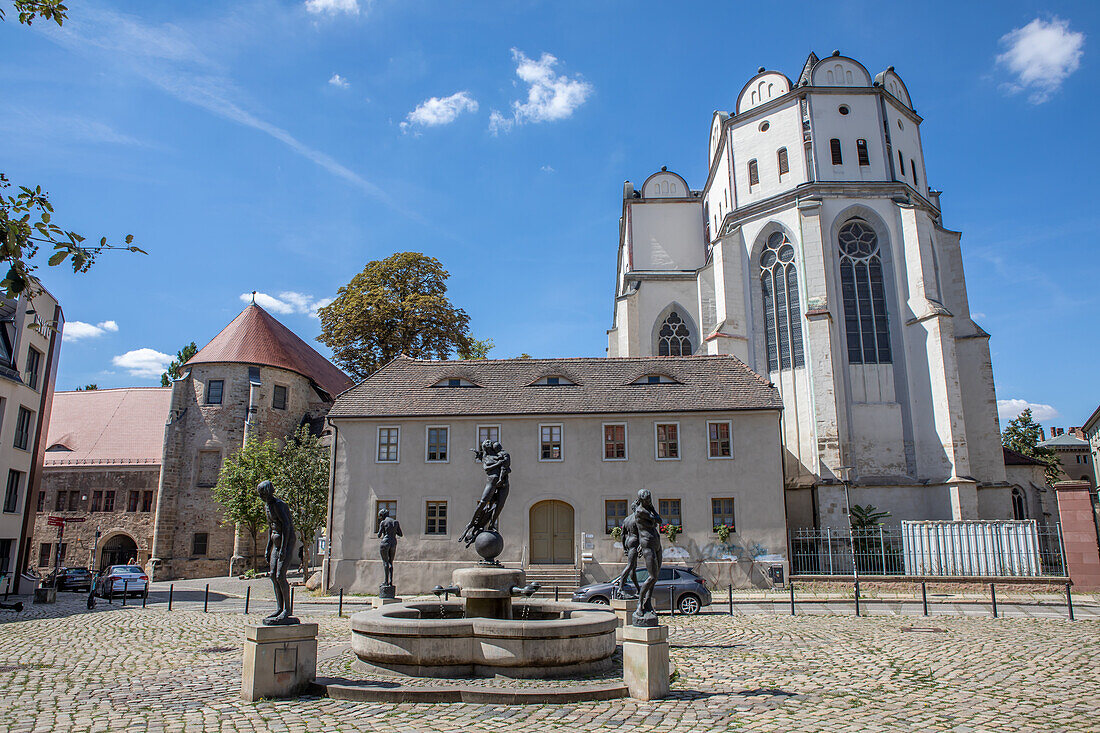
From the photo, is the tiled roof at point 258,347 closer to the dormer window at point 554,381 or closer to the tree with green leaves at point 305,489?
the tree with green leaves at point 305,489

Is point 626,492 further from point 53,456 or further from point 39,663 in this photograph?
point 53,456

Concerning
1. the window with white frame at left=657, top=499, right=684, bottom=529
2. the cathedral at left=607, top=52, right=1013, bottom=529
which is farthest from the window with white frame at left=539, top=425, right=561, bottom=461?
the cathedral at left=607, top=52, right=1013, bottom=529

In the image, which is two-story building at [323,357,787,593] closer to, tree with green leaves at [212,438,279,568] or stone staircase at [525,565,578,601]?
stone staircase at [525,565,578,601]

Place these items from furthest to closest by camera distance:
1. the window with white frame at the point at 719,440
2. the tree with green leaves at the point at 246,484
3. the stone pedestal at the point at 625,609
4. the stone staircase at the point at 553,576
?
the tree with green leaves at the point at 246,484, the window with white frame at the point at 719,440, the stone staircase at the point at 553,576, the stone pedestal at the point at 625,609

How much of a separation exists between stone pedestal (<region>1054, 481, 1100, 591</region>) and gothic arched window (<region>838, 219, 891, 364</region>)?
11626 mm

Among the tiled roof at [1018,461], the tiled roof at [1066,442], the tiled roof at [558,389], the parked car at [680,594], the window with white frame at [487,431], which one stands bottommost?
the parked car at [680,594]

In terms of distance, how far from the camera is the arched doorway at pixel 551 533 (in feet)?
82.4

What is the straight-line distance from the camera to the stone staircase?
76.5 ft

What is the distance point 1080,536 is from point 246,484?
33.1 m

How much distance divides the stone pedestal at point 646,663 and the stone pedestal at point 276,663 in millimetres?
3721

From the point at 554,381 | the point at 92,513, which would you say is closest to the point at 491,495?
the point at 554,381

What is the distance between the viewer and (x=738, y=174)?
37125 millimetres

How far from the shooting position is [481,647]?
9.07 m

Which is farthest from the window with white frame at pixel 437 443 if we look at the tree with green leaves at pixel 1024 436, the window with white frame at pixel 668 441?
the tree with green leaves at pixel 1024 436
